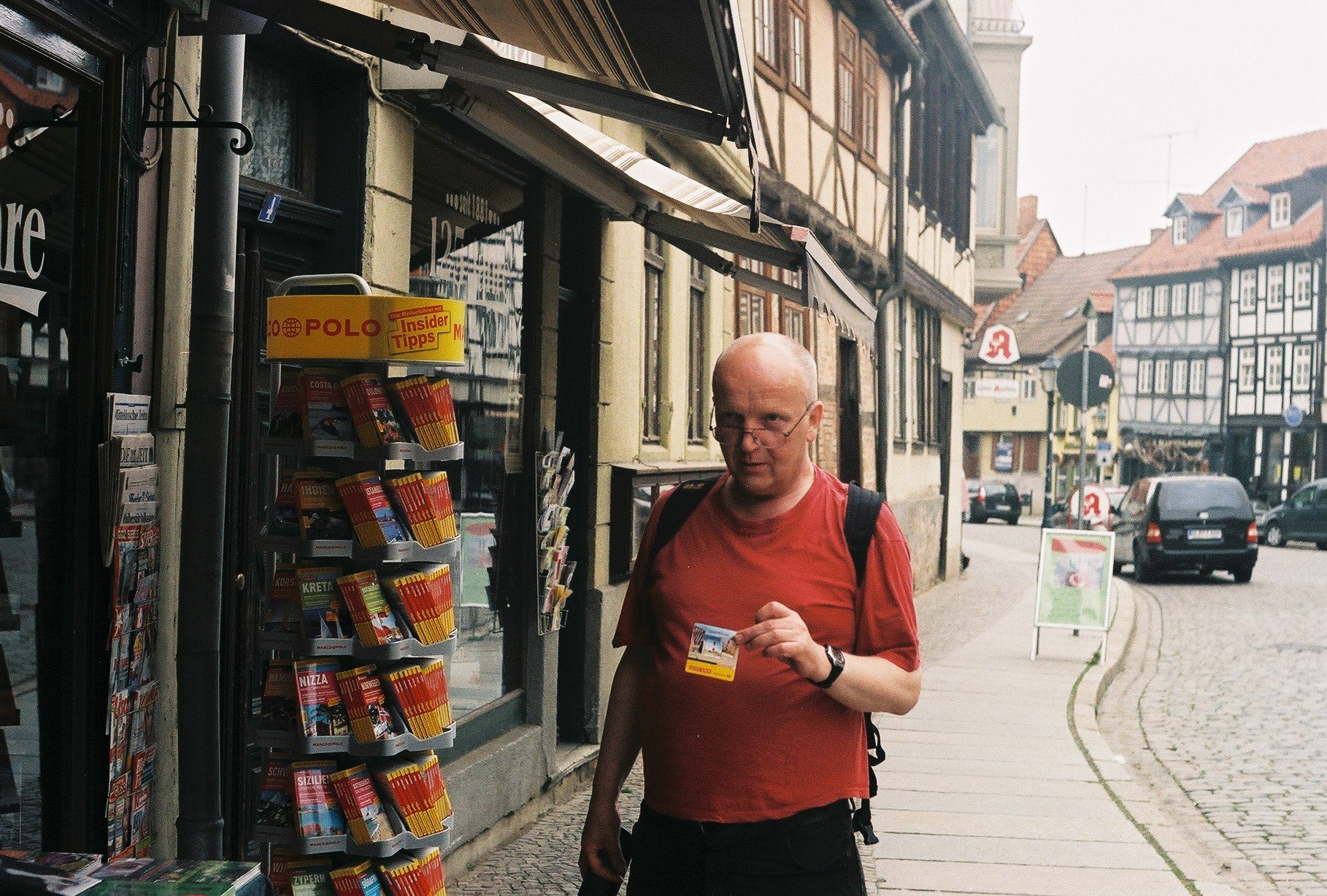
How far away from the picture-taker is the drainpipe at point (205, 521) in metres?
4.14

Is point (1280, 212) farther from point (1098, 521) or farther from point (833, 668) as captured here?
point (833, 668)

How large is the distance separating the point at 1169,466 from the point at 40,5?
5780 centimetres

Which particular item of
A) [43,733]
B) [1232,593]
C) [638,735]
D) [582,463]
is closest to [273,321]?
[43,733]

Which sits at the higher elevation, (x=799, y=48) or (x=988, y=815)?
(x=799, y=48)

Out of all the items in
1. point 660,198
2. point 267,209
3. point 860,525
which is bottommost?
point 860,525

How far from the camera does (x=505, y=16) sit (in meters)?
4.23

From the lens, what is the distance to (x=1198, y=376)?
190 feet

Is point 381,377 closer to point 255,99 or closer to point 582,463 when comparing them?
point 255,99

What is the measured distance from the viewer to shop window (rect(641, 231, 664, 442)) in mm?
10078

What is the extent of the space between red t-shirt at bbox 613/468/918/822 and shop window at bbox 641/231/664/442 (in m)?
6.85

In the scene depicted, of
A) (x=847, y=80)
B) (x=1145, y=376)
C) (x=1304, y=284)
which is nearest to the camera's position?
(x=847, y=80)

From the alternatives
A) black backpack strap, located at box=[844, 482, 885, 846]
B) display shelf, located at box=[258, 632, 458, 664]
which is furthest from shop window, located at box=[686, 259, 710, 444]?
black backpack strap, located at box=[844, 482, 885, 846]

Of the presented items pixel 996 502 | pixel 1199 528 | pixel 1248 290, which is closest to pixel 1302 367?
pixel 1248 290

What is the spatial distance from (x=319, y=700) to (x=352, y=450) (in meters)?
0.66
